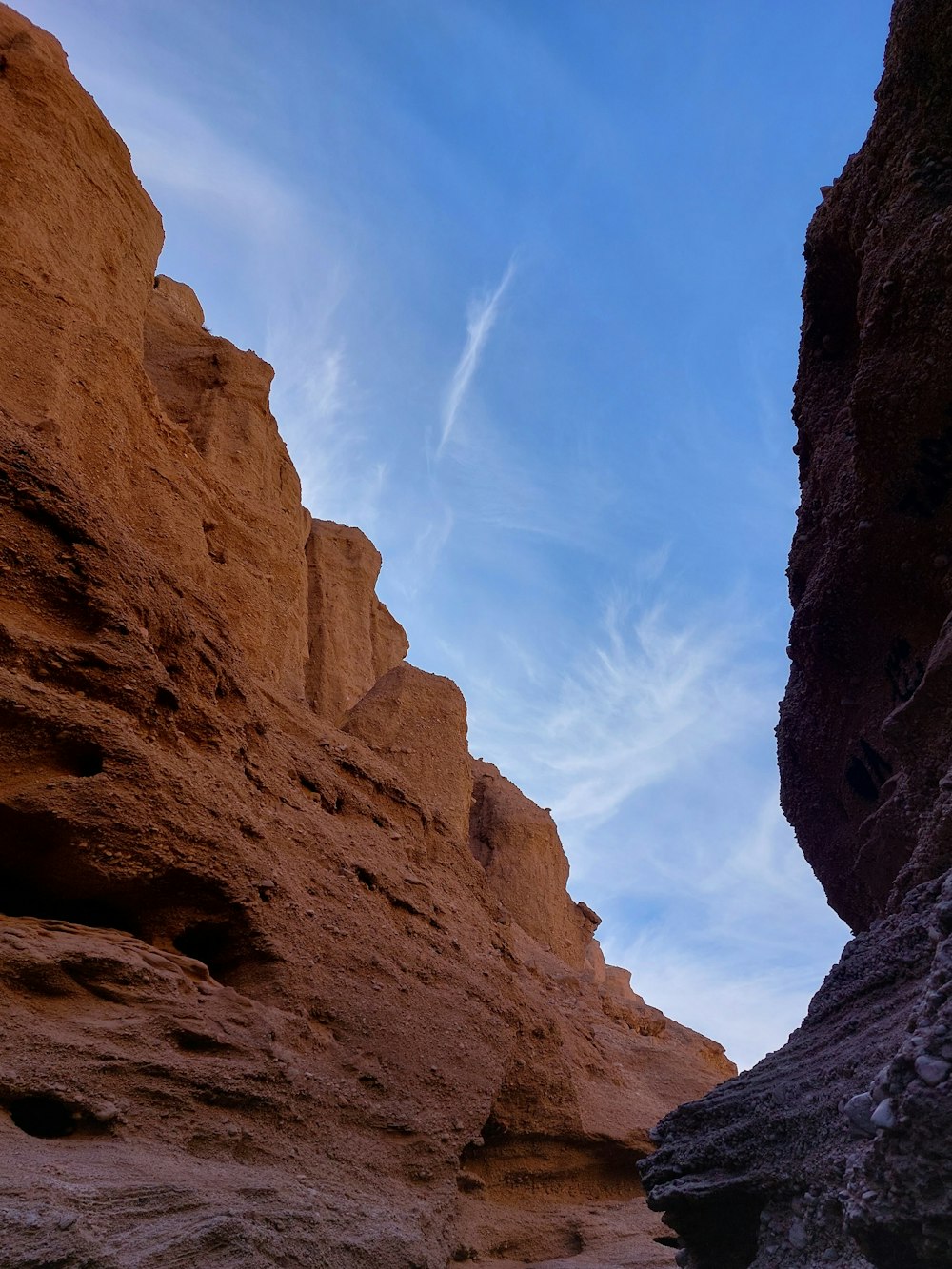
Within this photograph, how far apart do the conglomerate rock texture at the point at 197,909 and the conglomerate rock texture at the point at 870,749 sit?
8.43 feet

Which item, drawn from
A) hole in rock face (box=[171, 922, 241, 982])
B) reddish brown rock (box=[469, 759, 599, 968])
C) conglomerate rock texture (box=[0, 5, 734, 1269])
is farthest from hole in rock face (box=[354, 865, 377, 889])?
reddish brown rock (box=[469, 759, 599, 968])

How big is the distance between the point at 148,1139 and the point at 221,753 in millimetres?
3224

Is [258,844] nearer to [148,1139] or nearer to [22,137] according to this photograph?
[148,1139]

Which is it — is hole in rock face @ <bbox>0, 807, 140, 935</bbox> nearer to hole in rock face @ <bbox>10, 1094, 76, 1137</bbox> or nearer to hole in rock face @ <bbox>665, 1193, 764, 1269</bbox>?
hole in rock face @ <bbox>10, 1094, 76, 1137</bbox>

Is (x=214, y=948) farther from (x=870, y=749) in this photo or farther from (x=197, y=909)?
(x=870, y=749)

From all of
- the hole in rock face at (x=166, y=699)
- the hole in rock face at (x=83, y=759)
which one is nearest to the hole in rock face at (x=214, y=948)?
the hole in rock face at (x=83, y=759)

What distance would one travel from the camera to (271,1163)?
655cm

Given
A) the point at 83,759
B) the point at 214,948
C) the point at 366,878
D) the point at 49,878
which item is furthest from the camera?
the point at 366,878

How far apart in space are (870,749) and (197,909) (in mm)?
5425

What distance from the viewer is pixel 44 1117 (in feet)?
18.6

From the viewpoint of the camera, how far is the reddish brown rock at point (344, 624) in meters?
19.0

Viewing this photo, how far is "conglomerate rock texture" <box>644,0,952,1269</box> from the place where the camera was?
3.79 meters

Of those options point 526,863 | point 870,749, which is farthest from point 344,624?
point 870,749

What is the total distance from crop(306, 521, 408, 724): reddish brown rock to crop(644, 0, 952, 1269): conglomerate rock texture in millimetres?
10803
